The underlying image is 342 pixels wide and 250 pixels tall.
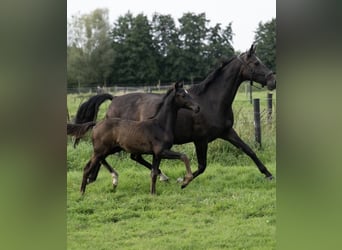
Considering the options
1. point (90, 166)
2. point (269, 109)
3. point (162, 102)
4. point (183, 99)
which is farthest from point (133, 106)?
point (269, 109)

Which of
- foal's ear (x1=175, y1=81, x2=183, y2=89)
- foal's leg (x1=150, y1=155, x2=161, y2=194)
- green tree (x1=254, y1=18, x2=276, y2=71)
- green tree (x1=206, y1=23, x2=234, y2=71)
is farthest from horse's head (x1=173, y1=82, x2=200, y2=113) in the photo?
green tree (x1=254, y1=18, x2=276, y2=71)

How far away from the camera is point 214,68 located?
2.44 meters

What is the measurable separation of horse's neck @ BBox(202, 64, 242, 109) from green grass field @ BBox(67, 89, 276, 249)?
0.21 ft

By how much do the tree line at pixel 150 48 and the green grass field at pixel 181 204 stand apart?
0.84ft

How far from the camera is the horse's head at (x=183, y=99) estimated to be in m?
2.35

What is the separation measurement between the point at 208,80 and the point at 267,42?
525mm

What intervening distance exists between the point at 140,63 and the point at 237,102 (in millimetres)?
665

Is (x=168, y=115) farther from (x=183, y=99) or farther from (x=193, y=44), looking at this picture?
(x=193, y=44)

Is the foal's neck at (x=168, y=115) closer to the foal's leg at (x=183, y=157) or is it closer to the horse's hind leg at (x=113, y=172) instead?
the foal's leg at (x=183, y=157)

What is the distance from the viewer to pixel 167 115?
2383 mm

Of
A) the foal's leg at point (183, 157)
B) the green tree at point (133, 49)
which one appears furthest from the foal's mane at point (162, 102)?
the foal's leg at point (183, 157)
